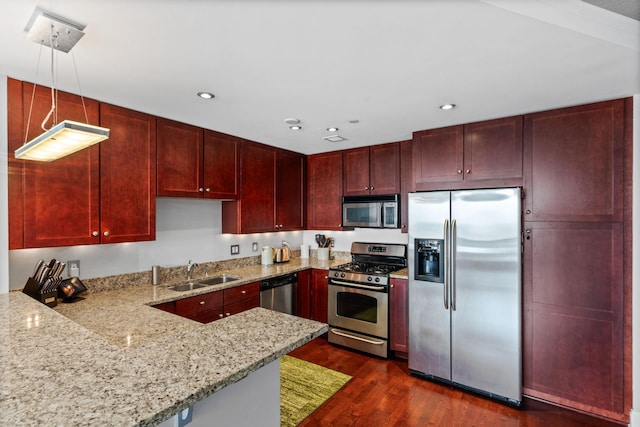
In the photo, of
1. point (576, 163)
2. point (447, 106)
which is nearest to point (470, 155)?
point (447, 106)

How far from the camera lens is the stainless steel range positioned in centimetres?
333

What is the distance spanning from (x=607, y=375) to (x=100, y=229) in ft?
12.6

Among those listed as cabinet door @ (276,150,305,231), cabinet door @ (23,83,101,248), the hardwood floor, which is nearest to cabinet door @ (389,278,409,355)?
the hardwood floor

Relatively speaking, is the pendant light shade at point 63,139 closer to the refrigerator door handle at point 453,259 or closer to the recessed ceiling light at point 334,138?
the recessed ceiling light at point 334,138

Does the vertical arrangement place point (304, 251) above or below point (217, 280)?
above

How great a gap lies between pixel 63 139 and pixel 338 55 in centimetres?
130

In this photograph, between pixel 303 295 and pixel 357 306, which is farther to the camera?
pixel 303 295

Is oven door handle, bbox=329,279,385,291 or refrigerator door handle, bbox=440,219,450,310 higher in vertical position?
refrigerator door handle, bbox=440,219,450,310

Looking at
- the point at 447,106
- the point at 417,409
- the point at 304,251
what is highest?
the point at 447,106

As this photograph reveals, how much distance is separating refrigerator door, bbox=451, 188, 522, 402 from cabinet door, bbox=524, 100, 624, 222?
251 millimetres

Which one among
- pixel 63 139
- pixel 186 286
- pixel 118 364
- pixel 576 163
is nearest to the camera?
pixel 118 364

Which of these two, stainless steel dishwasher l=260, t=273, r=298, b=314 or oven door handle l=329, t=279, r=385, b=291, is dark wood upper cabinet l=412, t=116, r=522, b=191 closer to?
A: oven door handle l=329, t=279, r=385, b=291

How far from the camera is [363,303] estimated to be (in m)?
3.47

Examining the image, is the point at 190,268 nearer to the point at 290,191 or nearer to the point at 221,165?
the point at 221,165
